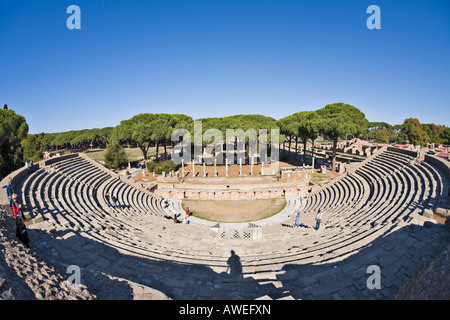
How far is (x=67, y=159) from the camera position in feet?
75.7

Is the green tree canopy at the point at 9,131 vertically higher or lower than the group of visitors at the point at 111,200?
higher

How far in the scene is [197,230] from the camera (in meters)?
15.2

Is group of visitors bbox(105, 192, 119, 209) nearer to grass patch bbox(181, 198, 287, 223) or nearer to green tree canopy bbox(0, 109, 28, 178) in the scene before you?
grass patch bbox(181, 198, 287, 223)

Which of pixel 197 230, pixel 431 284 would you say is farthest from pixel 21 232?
pixel 431 284

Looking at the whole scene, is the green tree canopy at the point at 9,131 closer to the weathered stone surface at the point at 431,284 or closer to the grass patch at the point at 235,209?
the grass patch at the point at 235,209

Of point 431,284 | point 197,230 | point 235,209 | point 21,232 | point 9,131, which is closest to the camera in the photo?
point 431,284

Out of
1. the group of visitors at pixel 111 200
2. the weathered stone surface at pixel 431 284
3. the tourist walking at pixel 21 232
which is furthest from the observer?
the group of visitors at pixel 111 200

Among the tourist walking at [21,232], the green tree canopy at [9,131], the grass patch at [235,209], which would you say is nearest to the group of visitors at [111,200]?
the grass patch at [235,209]

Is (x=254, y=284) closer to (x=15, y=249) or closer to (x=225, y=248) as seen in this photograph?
(x=225, y=248)

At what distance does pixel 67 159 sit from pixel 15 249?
64.9ft

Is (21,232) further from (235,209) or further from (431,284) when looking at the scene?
(235,209)

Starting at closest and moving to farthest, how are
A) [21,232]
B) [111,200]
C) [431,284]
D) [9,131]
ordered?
[431,284], [21,232], [111,200], [9,131]

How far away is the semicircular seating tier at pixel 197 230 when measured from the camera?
7926mm

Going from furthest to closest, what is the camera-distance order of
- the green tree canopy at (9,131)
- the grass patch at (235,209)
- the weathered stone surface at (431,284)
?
the green tree canopy at (9,131) < the grass patch at (235,209) < the weathered stone surface at (431,284)
